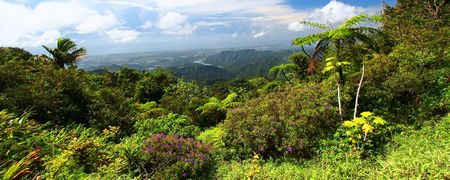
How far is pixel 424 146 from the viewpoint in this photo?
533 cm

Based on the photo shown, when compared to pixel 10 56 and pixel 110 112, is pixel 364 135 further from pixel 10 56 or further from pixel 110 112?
pixel 10 56

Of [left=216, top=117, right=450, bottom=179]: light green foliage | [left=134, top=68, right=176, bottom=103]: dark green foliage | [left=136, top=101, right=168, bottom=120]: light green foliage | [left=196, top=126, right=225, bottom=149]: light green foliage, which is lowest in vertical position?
[left=134, top=68, right=176, bottom=103]: dark green foliage

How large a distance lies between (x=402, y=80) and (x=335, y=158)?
3.19m

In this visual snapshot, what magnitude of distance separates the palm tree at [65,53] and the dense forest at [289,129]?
22.4 ft

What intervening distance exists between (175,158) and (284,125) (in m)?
2.60

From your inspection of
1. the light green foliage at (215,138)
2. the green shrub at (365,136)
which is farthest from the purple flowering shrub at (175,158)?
the green shrub at (365,136)

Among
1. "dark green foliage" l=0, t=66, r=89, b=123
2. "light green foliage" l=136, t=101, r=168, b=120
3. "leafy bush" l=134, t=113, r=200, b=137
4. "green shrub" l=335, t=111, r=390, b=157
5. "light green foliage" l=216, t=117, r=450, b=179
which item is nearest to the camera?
"light green foliage" l=216, t=117, r=450, b=179

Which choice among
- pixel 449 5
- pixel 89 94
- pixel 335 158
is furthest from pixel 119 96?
pixel 449 5

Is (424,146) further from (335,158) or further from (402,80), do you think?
(402,80)

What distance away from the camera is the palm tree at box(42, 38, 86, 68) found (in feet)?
55.2

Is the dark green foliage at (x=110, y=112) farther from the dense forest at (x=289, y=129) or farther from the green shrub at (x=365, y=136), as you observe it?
the green shrub at (x=365, y=136)

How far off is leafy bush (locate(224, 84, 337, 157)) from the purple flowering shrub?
922 millimetres

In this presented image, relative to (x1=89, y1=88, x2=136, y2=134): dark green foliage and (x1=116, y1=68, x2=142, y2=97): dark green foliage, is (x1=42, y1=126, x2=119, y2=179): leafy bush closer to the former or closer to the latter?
(x1=89, y1=88, x2=136, y2=134): dark green foliage

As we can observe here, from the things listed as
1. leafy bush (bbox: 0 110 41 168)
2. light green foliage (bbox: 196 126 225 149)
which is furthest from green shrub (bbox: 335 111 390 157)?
leafy bush (bbox: 0 110 41 168)
